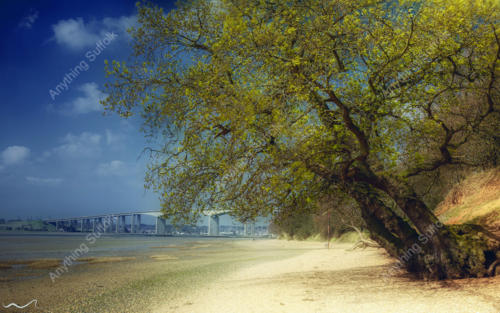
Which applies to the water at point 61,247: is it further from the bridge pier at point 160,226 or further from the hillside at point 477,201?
the bridge pier at point 160,226

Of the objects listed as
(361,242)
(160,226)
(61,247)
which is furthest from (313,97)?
(160,226)

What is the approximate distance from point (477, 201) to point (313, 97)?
9.29 meters

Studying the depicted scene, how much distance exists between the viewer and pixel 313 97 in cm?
852

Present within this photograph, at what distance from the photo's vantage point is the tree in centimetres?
769

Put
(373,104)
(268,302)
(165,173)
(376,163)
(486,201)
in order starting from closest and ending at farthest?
(268,302) < (373,104) < (165,173) < (376,163) < (486,201)

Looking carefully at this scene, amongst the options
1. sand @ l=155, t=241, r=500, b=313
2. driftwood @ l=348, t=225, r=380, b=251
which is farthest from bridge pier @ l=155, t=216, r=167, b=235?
sand @ l=155, t=241, r=500, b=313

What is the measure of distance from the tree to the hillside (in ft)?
6.19

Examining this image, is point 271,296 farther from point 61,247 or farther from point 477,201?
point 61,247

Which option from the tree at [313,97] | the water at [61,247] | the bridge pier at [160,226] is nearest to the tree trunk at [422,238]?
the tree at [313,97]

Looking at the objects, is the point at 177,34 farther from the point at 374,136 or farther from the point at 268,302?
the point at 268,302

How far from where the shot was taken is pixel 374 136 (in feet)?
30.1

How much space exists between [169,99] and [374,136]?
5.89 metres

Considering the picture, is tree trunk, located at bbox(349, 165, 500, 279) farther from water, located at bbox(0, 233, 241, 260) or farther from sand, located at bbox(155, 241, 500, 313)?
water, located at bbox(0, 233, 241, 260)

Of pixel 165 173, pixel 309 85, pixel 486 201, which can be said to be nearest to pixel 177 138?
pixel 165 173
